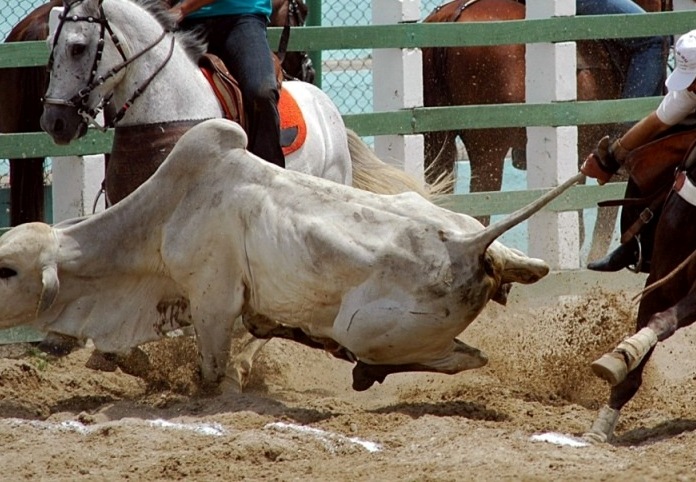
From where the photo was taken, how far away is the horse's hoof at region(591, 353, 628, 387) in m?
5.73

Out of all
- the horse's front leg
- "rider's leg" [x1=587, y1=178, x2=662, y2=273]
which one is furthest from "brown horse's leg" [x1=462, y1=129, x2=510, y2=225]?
the horse's front leg

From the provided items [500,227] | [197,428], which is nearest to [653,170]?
[500,227]

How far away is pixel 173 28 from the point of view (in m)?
7.76

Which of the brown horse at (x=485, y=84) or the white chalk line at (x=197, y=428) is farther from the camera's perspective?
the brown horse at (x=485, y=84)

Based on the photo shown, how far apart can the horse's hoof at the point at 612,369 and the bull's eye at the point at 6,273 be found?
2502 millimetres

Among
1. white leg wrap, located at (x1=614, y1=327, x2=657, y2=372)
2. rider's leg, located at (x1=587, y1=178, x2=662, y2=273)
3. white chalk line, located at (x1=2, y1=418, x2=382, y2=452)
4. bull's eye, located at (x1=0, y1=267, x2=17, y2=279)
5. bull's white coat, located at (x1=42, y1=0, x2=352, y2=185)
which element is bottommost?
white chalk line, located at (x1=2, y1=418, x2=382, y2=452)

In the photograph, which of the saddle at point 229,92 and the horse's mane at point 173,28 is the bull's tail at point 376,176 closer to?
the saddle at point 229,92

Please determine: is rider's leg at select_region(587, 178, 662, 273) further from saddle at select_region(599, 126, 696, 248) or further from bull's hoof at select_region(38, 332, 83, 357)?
bull's hoof at select_region(38, 332, 83, 357)

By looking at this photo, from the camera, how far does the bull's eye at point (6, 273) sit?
663 centimetres

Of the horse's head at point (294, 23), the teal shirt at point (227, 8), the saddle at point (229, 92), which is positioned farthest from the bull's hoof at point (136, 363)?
the horse's head at point (294, 23)

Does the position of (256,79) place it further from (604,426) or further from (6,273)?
(604,426)

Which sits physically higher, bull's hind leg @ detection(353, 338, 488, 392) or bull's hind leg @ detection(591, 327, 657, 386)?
bull's hind leg @ detection(591, 327, 657, 386)

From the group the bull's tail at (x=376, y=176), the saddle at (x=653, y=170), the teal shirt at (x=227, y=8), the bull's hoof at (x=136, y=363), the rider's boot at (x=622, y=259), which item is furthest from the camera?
the bull's tail at (x=376, y=176)

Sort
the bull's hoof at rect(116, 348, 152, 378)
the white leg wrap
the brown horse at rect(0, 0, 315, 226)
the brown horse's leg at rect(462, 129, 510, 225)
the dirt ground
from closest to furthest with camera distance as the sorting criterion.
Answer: the dirt ground
the white leg wrap
the bull's hoof at rect(116, 348, 152, 378)
the brown horse at rect(0, 0, 315, 226)
the brown horse's leg at rect(462, 129, 510, 225)
